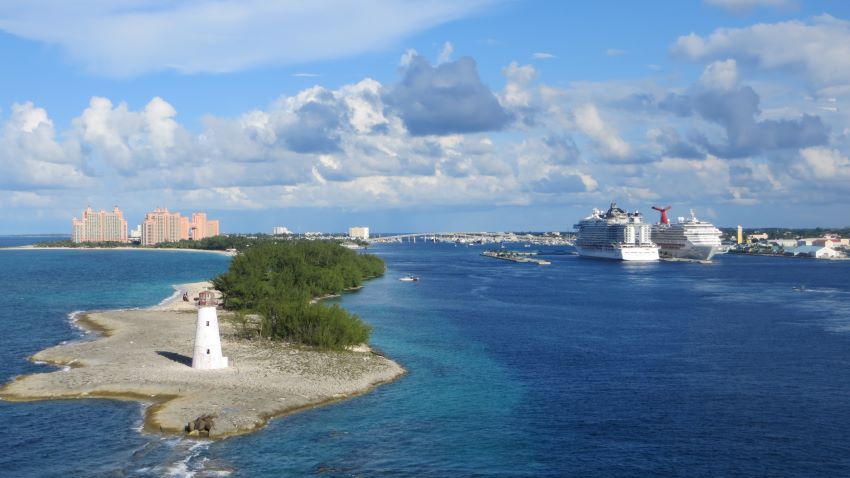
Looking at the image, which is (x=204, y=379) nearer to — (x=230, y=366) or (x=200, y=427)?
(x=230, y=366)

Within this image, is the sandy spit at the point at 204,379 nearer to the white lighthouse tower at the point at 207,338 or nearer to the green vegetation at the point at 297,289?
the white lighthouse tower at the point at 207,338

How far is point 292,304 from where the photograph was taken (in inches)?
2258

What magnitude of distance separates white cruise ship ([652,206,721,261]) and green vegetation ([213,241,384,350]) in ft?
289

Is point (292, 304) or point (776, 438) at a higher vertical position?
point (292, 304)

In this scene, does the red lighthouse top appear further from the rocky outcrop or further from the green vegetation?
the green vegetation

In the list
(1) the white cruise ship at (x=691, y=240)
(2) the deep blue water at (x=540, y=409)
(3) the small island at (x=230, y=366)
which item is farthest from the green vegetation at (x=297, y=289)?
(1) the white cruise ship at (x=691, y=240)

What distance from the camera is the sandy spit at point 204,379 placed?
3567 cm

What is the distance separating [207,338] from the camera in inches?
1705

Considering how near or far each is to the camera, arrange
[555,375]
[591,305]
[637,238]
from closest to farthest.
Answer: [555,375]
[591,305]
[637,238]

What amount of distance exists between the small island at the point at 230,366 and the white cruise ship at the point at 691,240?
13399 centimetres

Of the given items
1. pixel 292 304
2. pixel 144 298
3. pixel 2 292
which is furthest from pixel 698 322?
pixel 2 292

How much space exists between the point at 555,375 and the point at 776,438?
15.0 m

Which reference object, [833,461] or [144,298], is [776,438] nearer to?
[833,461]

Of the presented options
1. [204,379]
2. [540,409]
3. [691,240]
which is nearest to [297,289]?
[204,379]
